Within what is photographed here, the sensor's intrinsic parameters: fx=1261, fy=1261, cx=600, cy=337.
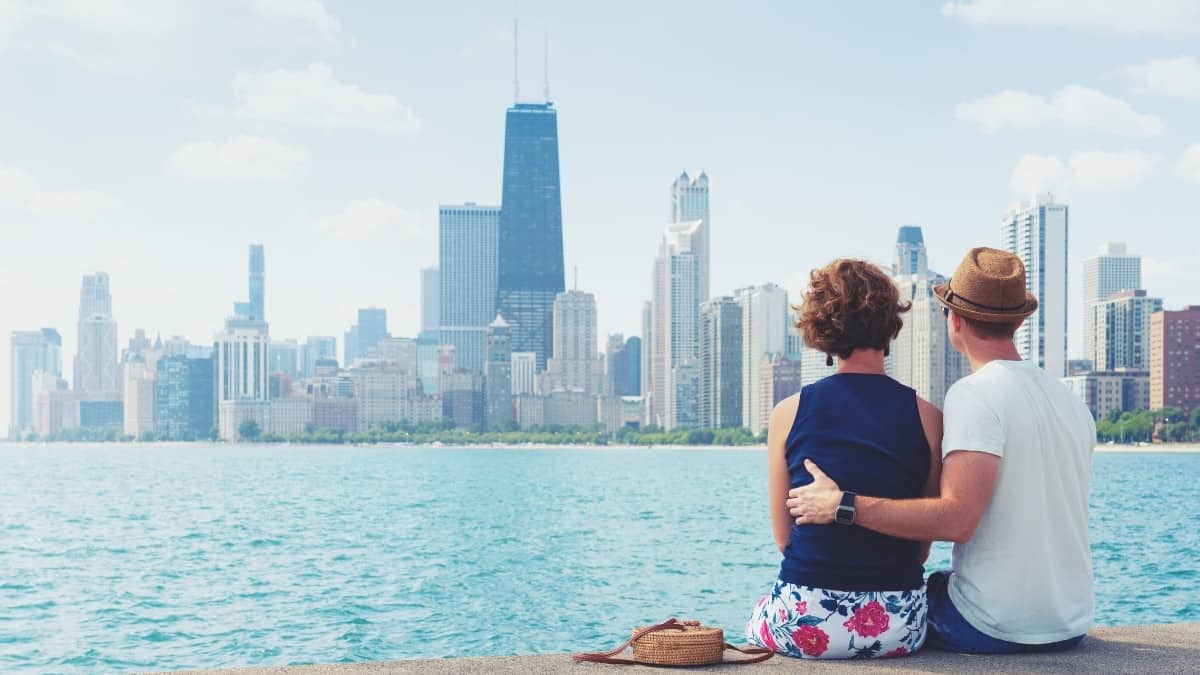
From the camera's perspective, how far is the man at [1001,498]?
4816mm

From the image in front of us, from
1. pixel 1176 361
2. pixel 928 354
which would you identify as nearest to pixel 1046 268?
pixel 1176 361

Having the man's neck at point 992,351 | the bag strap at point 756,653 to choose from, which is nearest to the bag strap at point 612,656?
the bag strap at point 756,653

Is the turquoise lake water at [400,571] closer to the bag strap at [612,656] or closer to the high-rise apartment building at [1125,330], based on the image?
the bag strap at [612,656]

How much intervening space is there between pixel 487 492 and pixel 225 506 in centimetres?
1730

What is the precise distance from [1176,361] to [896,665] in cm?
17214

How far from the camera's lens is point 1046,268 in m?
190

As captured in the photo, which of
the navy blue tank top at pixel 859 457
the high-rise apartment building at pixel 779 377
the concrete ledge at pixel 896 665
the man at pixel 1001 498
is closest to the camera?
the concrete ledge at pixel 896 665

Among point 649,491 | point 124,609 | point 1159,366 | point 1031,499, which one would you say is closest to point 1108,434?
point 1159,366

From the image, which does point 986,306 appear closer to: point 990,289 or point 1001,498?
point 990,289

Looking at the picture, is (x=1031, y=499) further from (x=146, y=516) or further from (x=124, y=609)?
(x=146, y=516)

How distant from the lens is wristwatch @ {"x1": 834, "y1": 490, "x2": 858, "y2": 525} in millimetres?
4836

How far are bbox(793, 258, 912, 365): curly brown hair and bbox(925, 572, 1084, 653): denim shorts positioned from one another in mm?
1138

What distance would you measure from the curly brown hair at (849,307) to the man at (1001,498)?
1.18 ft

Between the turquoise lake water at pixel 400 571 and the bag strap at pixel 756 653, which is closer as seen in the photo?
the bag strap at pixel 756 653
